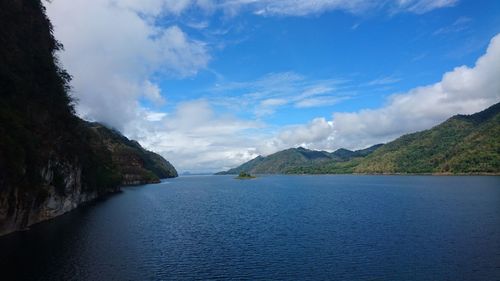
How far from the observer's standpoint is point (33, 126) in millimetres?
75188

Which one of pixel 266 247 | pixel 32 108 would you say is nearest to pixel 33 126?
pixel 32 108

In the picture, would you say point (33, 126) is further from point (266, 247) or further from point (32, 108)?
point (266, 247)

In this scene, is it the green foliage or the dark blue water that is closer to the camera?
the dark blue water

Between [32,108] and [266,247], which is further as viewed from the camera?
[32,108]

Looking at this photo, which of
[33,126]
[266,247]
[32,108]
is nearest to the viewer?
[266,247]

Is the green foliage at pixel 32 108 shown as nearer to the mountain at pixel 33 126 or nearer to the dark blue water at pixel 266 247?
the mountain at pixel 33 126

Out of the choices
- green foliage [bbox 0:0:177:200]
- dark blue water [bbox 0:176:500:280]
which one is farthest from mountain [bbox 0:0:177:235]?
dark blue water [bbox 0:176:500:280]

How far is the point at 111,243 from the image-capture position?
202 ft

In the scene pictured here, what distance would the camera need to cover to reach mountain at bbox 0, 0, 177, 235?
61656 millimetres

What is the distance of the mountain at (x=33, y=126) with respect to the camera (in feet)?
202

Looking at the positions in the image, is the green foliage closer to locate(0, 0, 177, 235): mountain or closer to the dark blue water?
locate(0, 0, 177, 235): mountain

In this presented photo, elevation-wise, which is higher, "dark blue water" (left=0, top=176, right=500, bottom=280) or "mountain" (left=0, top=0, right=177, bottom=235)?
"mountain" (left=0, top=0, right=177, bottom=235)

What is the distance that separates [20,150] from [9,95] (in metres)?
14.5

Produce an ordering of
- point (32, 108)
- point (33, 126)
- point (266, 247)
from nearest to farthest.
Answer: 1. point (266, 247)
2. point (33, 126)
3. point (32, 108)
